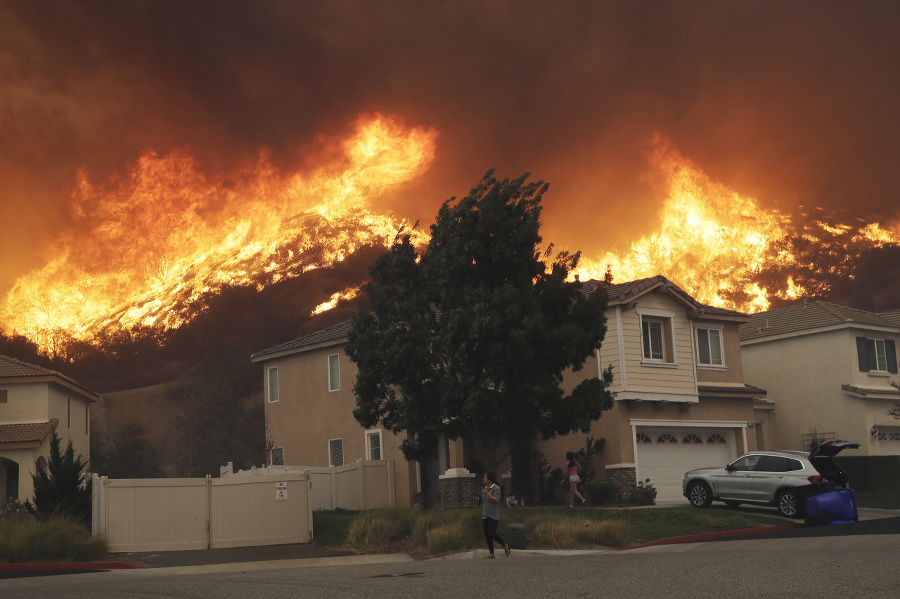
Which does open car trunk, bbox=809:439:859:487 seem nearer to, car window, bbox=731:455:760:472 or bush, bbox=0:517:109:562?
car window, bbox=731:455:760:472

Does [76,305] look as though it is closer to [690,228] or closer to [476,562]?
[690,228]

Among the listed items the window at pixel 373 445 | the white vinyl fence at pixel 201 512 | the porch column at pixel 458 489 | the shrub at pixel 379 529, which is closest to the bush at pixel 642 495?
the porch column at pixel 458 489

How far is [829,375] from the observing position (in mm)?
39562

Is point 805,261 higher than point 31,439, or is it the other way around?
point 805,261

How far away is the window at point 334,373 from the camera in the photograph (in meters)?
36.1

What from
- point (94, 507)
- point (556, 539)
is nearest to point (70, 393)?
point (94, 507)

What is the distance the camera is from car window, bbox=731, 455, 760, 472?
25.4 meters

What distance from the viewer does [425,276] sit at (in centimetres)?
2595

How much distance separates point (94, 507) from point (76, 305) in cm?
9422

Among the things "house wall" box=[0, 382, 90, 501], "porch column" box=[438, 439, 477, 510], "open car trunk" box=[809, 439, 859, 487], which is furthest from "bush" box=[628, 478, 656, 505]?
"house wall" box=[0, 382, 90, 501]

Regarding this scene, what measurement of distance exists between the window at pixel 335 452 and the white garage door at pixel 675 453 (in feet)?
38.0

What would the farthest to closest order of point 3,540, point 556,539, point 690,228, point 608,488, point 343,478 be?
point 690,228 < point 343,478 < point 608,488 < point 556,539 < point 3,540

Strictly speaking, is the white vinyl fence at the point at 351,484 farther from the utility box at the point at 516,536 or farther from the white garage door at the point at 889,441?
the white garage door at the point at 889,441

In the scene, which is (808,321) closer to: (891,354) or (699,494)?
(891,354)
